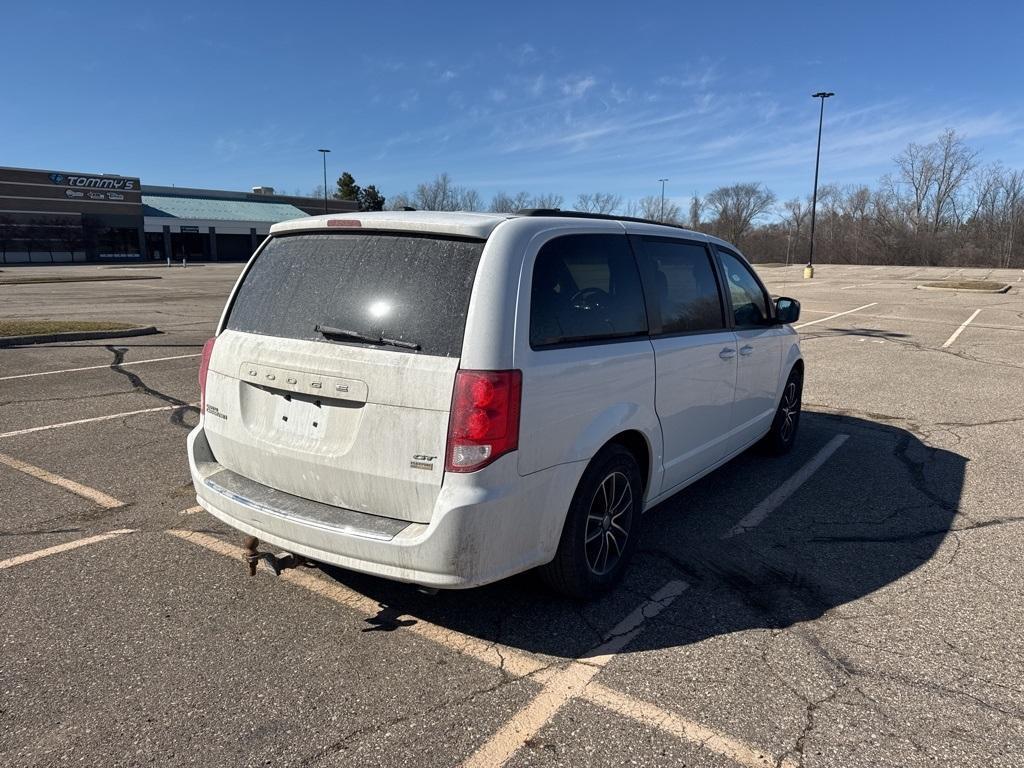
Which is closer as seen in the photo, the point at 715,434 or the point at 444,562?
the point at 444,562

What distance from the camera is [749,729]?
2.56 metres

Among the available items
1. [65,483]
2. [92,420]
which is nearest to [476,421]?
[65,483]

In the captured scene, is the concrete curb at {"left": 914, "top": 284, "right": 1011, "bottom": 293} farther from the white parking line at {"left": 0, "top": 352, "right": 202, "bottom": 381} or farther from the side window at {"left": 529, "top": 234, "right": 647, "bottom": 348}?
the side window at {"left": 529, "top": 234, "right": 647, "bottom": 348}

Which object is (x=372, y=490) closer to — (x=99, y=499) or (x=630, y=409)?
(x=630, y=409)

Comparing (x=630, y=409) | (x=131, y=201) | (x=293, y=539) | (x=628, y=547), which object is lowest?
(x=628, y=547)

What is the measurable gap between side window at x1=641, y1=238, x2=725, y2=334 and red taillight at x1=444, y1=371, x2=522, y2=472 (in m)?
1.45

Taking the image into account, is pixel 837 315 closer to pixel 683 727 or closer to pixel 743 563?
pixel 743 563

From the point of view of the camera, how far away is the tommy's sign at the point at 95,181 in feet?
191

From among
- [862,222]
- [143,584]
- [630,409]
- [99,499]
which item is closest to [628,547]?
[630,409]

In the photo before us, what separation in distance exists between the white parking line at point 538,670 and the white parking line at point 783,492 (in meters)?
1.51

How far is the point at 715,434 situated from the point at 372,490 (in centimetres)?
245

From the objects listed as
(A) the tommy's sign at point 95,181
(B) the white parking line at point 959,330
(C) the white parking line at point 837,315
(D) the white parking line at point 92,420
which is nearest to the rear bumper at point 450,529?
(D) the white parking line at point 92,420

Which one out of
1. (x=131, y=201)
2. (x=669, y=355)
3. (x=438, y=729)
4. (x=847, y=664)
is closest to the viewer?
(x=438, y=729)

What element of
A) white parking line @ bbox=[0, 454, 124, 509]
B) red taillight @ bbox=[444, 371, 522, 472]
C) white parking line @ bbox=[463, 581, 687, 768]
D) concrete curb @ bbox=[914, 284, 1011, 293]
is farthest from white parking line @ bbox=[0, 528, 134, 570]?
concrete curb @ bbox=[914, 284, 1011, 293]
